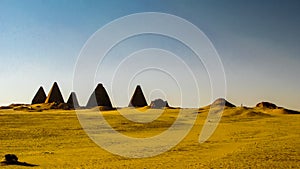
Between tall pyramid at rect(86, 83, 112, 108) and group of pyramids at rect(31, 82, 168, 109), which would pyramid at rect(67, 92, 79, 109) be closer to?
group of pyramids at rect(31, 82, 168, 109)

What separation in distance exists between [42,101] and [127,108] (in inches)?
657

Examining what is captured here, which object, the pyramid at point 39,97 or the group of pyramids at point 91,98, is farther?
the pyramid at point 39,97

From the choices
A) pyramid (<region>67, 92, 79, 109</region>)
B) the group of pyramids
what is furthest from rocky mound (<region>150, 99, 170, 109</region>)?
pyramid (<region>67, 92, 79, 109</region>)

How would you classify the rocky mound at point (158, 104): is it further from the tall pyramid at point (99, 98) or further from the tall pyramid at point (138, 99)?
the tall pyramid at point (99, 98)

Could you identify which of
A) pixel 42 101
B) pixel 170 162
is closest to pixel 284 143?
pixel 170 162

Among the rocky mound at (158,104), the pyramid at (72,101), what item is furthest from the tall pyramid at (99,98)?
the rocky mound at (158,104)

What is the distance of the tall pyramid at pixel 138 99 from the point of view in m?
60.2

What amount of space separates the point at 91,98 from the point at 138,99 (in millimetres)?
8087

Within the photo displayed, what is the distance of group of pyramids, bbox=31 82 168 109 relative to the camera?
57906 millimetres

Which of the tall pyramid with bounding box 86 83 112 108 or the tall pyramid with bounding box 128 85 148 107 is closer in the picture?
the tall pyramid with bounding box 86 83 112 108

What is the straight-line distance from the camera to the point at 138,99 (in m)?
60.8

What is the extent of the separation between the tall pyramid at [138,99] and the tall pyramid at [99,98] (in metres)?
4.10

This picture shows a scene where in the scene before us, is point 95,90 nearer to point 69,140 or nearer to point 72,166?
point 69,140

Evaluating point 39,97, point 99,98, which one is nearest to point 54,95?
point 39,97
